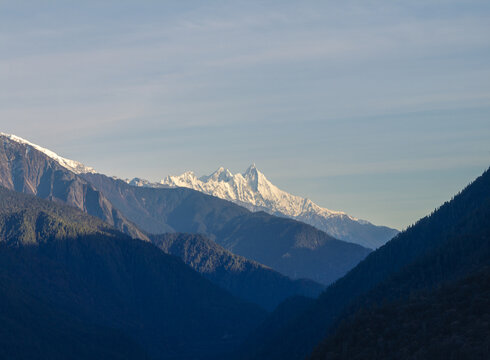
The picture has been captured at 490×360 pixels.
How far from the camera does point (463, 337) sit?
7869 inches

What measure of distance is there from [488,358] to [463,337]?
16834mm

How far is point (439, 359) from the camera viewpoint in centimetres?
19362

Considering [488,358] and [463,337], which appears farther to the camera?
[463,337]

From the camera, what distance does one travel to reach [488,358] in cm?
18312

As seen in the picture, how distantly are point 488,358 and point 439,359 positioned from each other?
520 inches

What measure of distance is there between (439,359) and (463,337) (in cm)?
983
